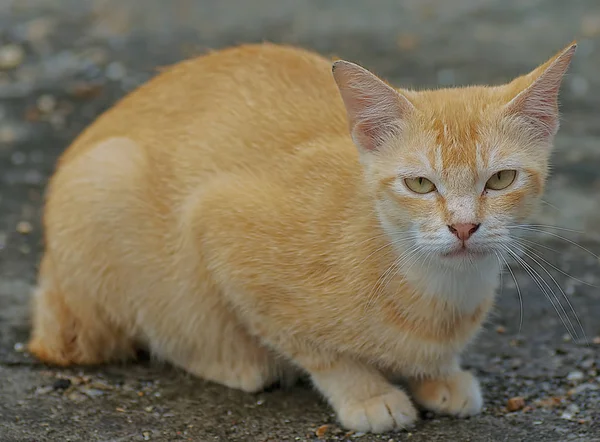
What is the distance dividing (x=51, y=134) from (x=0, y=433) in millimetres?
3035

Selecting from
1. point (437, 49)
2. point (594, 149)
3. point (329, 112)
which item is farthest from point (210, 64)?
point (437, 49)

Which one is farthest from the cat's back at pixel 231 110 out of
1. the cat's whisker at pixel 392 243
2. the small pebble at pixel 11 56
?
the small pebble at pixel 11 56

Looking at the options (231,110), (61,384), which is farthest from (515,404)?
(61,384)

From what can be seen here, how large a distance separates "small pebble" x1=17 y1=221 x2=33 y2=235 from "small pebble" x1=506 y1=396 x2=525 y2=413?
261 cm

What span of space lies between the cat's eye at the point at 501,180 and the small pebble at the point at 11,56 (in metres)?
4.86

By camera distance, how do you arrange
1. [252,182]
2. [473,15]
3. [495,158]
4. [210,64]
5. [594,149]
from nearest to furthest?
1. [495,158]
2. [252,182]
3. [210,64]
4. [594,149]
5. [473,15]

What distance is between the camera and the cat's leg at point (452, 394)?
3.41 meters

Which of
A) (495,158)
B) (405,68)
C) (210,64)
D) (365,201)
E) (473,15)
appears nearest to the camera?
(495,158)

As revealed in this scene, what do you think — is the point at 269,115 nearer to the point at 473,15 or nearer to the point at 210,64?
the point at 210,64

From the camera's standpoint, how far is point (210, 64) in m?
3.79

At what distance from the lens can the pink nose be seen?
2.77 meters

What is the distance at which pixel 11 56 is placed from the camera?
703cm

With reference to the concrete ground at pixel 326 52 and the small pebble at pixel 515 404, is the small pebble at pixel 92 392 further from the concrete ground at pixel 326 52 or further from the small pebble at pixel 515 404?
the small pebble at pixel 515 404

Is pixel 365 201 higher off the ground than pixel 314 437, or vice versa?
pixel 365 201
